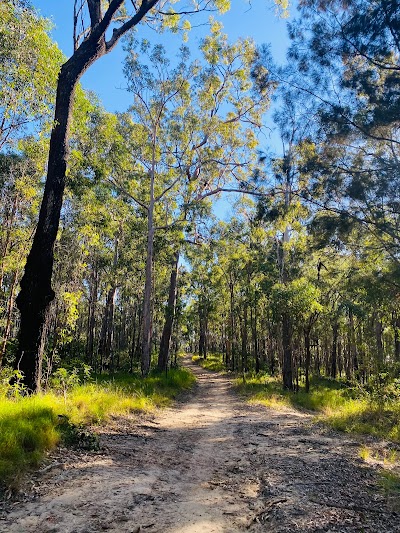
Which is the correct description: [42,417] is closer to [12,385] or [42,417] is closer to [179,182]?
[12,385]

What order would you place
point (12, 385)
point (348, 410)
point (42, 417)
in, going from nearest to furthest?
point (42, 417), point (12, 385), point (348, 410)

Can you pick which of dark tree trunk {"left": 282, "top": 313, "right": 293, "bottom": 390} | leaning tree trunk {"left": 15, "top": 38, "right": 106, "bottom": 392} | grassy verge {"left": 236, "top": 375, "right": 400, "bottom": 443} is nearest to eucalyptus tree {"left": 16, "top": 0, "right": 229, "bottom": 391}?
leaning tree trunk {"left": 15, "top": 38, "right": 106, "bottom": 392}

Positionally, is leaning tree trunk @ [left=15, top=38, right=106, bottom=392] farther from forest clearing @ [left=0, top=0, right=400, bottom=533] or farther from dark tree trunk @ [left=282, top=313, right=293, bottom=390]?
dark tree trunk @ [left=282, top=313, right=293, bottom=390]

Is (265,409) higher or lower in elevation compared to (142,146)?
lower

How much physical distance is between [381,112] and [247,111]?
11647mm

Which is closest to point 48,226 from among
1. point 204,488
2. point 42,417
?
point 42,417

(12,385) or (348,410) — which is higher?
(12,385)

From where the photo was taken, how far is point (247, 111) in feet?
59.0

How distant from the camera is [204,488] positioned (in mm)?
4449

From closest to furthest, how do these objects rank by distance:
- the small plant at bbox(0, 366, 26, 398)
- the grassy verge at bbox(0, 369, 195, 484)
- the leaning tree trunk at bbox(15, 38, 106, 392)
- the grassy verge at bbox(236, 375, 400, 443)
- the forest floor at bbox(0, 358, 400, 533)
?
the forest floor at bbox(0, 358, 400, 533) < the grassy verge at bbox(0, 369, 195, 484) < the small plant at bbox(0, 366, 26, 398) < the leaning tree trunk at bbox(15, 38, 106, 392) < the grassy verge at bbox(236, 375, 400, 443)

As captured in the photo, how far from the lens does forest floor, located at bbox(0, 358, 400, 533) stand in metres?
3.39

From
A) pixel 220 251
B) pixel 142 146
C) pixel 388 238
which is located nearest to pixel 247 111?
pixel 142 146

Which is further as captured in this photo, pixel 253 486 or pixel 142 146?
pixel 142 146

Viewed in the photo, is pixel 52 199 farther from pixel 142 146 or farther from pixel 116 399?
pixel 142 146
